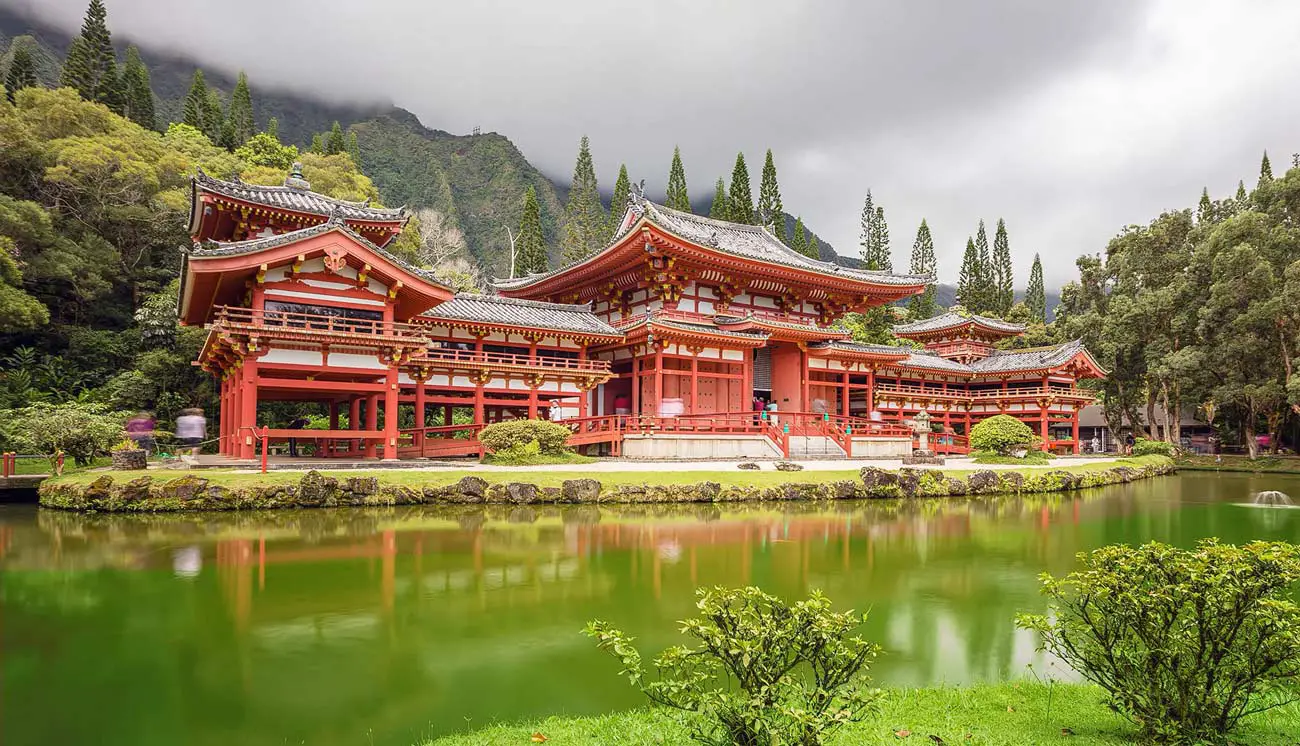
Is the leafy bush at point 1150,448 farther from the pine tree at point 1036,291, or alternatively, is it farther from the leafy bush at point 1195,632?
the leafy bush at point 1195,632

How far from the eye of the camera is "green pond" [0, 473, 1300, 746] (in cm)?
478

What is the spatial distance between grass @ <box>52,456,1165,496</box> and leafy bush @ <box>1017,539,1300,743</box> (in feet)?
44.0

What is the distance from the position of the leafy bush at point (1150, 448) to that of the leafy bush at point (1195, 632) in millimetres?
38576

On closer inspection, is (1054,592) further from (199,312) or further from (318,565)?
(199,312)

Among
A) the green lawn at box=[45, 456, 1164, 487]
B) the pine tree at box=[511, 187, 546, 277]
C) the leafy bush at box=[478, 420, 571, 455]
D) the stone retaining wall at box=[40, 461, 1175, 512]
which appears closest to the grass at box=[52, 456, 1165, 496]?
the green lawn at box=[45, 456, 1164, 487]

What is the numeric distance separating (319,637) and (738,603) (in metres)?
4.30

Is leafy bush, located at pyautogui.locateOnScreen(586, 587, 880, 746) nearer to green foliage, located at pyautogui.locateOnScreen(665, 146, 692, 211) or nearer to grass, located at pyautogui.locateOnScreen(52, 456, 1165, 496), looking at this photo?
grass, located at pyautogui.locateOnScreen(52, 456, 1165, 496)

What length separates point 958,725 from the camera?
4316mm

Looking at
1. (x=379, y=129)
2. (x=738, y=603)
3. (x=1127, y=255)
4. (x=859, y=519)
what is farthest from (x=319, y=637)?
(x=379, y=129)

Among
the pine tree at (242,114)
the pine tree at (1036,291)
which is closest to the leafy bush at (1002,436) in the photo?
the pine tree at (1036,291)

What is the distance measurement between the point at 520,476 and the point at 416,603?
31.6ft

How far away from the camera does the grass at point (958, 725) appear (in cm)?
404

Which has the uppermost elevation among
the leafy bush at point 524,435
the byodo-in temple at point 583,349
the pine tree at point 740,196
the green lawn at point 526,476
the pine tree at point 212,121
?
the pine tree at point 212,121

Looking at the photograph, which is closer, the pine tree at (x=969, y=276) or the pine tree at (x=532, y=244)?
the pine tree at (x=532, y=244)
